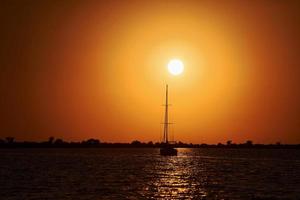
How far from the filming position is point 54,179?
85.8 metres

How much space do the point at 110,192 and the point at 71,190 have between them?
4.67m

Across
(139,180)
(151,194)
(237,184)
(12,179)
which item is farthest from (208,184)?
(12,179)

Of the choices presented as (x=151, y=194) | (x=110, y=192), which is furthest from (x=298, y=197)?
(x=110, y=192)

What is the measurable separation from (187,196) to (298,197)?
11094 millimetres

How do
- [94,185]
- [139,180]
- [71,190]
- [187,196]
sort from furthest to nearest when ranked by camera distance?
[139,180] → [94,185] → [71,190] → [187,196]

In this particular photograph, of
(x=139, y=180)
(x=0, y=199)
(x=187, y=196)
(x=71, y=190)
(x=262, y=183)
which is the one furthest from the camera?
(x=139, y=180)

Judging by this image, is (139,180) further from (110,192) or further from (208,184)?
(110,192)

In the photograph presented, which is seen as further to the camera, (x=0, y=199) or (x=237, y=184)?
(x=237, y=184)

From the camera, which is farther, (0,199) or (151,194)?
(151,194)

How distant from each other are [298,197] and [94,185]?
83.3ft

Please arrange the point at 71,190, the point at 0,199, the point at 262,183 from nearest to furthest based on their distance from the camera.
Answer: the point at 0,199, the point at 71,190, the point at 262,183

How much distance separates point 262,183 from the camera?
267ft

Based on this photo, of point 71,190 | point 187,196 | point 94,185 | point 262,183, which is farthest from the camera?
point 262,183

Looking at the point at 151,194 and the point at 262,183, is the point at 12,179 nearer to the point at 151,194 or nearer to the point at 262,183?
the point at 151,194
